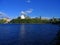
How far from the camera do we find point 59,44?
2606cm

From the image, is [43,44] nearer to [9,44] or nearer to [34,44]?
[34,44]

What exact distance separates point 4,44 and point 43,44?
852cm

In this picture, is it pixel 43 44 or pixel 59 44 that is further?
pixel 43 44

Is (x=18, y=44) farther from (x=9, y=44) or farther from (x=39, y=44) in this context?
(x=39, y=44)

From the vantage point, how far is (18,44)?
31.0m

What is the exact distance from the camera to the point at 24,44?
103ft

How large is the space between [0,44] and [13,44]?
298cm

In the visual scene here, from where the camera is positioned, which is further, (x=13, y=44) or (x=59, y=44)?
(x=13, y=44)

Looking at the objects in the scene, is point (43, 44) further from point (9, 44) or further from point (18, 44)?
point (9, 44)

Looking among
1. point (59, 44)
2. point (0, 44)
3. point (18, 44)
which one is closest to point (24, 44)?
point (18, 44)

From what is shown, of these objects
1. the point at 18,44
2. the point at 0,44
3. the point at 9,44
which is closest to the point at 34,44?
the point at 18,44

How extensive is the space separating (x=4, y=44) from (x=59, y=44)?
12285 millimetres

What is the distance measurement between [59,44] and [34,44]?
6.18 m

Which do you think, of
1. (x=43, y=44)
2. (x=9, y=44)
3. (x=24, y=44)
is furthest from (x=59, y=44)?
(x=9, y=44)
